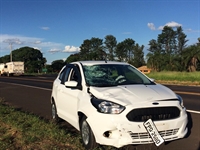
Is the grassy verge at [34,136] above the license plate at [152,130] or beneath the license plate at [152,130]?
beneath

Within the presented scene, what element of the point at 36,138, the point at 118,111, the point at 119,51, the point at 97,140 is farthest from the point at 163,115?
the point at 119,51

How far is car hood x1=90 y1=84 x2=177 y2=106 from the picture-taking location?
4.57 meters

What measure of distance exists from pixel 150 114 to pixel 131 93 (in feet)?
1.72

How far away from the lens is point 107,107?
458 cm

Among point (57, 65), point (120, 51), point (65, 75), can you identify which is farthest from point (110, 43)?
point (65, 75)

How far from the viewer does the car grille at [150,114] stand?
14.5ft

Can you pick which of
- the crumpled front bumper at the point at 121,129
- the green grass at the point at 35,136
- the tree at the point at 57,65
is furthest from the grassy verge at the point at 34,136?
the tree at the point at 57,65

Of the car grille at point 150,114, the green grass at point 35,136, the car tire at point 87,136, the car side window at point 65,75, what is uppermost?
the car side window at point 65,75

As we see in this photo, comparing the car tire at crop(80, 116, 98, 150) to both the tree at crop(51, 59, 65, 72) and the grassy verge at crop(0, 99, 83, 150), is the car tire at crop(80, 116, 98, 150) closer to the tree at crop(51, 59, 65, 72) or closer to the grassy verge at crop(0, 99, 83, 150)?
the grassy verge at crop(0, 99, 83, 150)

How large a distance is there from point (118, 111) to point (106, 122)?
26cm

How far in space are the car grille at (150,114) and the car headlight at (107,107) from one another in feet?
0.62

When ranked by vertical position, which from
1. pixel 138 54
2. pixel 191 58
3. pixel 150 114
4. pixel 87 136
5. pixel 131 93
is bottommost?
pixel 87 136

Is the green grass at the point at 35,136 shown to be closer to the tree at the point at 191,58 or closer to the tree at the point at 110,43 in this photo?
the tree at the point at 191,58

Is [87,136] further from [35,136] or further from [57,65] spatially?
[57,65]
